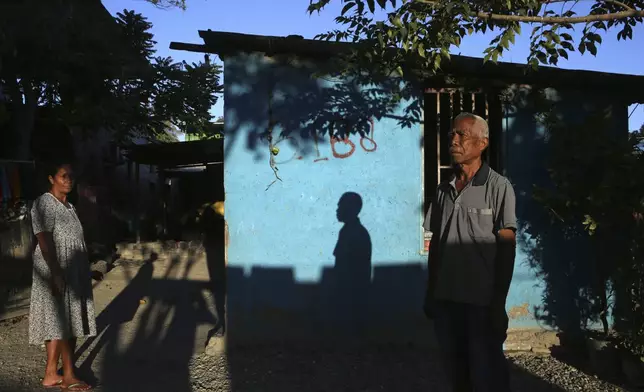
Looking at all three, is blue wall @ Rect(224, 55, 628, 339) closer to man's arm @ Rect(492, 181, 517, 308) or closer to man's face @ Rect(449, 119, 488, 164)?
man's face @ Rect(449, 119, 488, 164)

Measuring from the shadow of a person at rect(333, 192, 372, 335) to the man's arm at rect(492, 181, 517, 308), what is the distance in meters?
2.06

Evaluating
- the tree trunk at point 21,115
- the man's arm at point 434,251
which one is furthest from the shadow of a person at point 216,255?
the tree trunk at point 21,115

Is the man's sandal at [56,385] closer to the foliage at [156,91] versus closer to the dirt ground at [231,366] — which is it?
the dirt ground at [231,366]

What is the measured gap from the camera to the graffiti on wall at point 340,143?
454 cm

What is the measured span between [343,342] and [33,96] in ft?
19.7

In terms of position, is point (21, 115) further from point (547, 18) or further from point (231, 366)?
point (547, 18)

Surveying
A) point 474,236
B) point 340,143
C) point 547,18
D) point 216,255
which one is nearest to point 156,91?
point 216,255

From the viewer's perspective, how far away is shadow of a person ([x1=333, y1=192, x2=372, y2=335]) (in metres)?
4.55

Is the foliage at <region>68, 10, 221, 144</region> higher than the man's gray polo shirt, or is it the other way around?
the foliage at <region>68, 10, 221, 144</region>

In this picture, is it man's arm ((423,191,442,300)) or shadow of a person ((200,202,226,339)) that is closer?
man's arm ((423,191,442,300))

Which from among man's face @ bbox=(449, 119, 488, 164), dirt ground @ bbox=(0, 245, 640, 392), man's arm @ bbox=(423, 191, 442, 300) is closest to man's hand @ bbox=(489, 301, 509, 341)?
man's arm @ bbox=(423, 191, 442, 300)

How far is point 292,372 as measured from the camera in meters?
4.06

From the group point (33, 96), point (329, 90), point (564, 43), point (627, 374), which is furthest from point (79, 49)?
point (627, 374)

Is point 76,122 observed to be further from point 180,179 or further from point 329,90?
point 180,179
